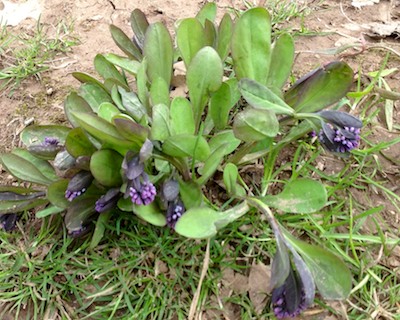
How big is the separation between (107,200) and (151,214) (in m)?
0.14

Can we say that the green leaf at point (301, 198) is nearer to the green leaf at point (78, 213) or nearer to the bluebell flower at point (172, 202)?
the bluebell flower at point (172, 202)

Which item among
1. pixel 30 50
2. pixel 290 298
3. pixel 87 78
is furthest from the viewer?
pixel 30 50

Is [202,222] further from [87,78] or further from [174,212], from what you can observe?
[87,78]

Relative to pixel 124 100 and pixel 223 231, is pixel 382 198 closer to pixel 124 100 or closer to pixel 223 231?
pixel 223 231

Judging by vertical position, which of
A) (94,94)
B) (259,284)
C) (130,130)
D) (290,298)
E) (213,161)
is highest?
(130,130)

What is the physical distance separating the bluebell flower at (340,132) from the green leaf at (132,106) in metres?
0.60

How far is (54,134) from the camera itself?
6.07 ft

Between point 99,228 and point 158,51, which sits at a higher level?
point 158,51

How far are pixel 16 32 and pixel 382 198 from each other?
6.10 ft

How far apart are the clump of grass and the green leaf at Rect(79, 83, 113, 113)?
569 mm

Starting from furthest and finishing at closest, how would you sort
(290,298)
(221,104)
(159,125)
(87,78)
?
(87,78)
(221,104)
(159,125)
(290,298)

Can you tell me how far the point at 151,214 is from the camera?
63.4 inches

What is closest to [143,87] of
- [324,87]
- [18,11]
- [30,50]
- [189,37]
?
[189,37]

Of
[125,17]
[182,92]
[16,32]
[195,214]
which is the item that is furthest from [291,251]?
[16,32]
